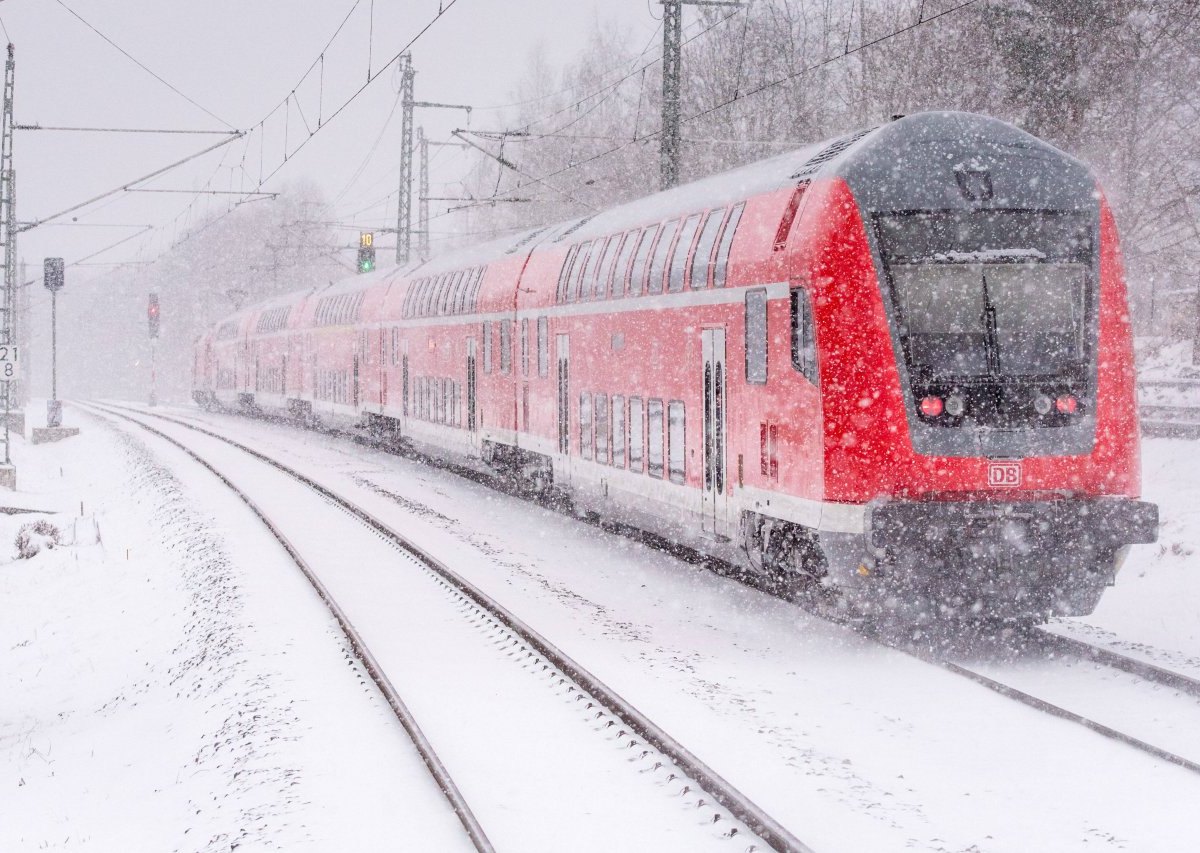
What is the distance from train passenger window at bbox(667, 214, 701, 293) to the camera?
1244 centimetres

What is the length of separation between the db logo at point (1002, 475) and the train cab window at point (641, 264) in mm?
5032

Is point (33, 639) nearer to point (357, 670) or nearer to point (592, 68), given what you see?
point (357, 670)

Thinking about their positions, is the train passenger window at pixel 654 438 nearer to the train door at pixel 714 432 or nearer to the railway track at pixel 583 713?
the train door at pixel 714 432

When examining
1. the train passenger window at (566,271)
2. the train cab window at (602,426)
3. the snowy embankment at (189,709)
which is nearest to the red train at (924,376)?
the train cab window at (602,426)

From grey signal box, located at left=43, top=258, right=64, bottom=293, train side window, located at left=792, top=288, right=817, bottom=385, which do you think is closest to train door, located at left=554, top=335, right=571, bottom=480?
train side window, located at left=792, top=288, right=817, bottom=385

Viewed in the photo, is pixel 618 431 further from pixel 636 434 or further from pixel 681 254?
pixel 681 254

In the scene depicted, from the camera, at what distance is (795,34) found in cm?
3619

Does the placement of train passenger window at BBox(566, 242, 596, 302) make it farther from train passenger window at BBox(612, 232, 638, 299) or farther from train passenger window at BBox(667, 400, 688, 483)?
train passenger window at BBox(667, 400, 688, 483)

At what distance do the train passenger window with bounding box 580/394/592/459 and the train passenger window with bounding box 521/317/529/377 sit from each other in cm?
253

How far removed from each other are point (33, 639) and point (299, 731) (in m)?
8.60

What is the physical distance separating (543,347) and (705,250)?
18.3 ft

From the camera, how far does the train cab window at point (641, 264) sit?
13.6 meters

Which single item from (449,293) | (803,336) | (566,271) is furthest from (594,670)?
(449,293)

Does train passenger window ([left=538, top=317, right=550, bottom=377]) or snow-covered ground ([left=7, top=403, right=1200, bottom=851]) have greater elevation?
train passenger window ([left=538, top=317, right=550, bottom=377])
